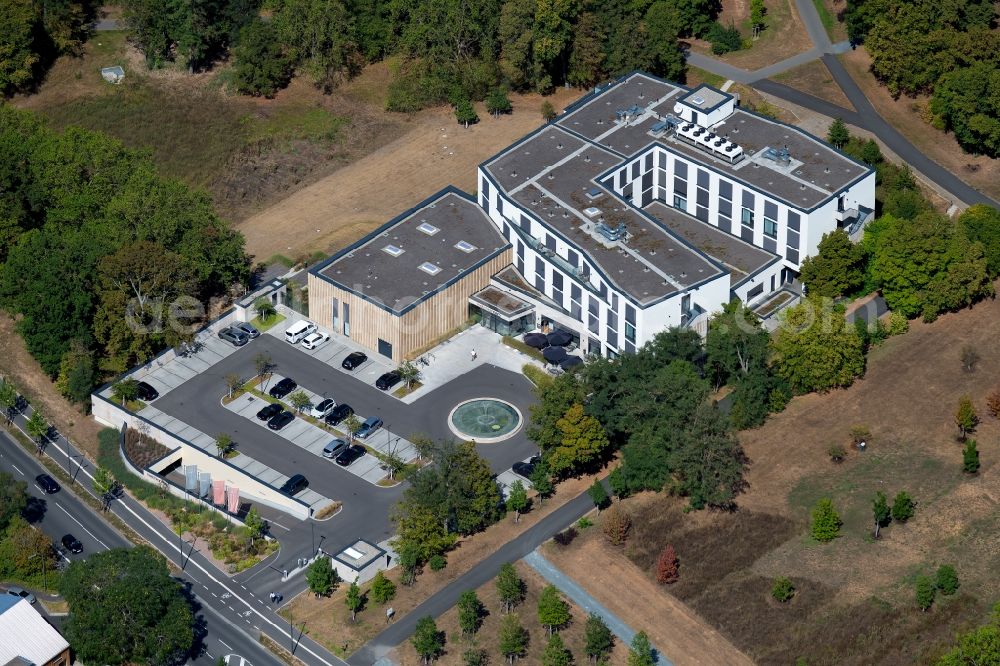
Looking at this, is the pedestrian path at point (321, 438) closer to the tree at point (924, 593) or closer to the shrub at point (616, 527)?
the shrub at point (616, 527)

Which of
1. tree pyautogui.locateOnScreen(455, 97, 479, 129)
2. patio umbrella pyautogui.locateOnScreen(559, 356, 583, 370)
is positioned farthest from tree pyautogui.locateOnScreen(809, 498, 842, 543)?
tree pyautogui.locateOnScreen(455, 97, 479, 129)

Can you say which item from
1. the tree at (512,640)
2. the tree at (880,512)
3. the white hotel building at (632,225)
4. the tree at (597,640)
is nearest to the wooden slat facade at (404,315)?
the white hotel building at (632,225)

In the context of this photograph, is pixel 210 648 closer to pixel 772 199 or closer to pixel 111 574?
pixel 111 574

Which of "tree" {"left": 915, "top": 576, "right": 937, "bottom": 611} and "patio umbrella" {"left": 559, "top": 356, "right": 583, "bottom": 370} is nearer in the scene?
"tree" {"left": 915, "top": 576, "right": 937, "bottom": 611}

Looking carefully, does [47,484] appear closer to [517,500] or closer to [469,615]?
[517,500]

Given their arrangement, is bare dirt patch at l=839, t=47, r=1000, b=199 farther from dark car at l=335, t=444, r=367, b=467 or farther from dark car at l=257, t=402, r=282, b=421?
dark car at l=257, t=402, r=282, b=421

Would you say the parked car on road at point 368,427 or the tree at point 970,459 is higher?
the tree at point 970,459
